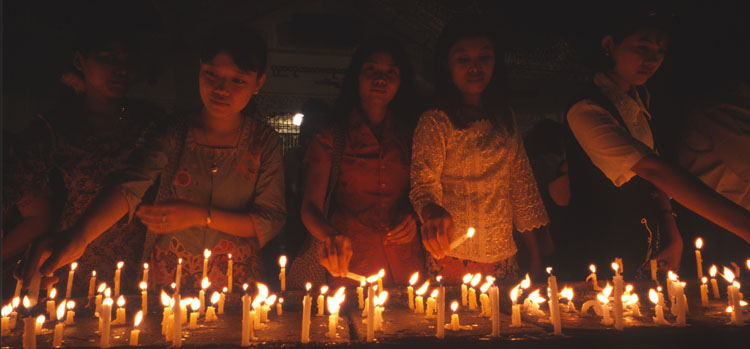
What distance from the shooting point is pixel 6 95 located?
8180 mm

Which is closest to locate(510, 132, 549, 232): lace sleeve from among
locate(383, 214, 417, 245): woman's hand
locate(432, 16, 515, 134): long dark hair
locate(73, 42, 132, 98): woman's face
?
locate(432, 16, 515, 134): long dark hair

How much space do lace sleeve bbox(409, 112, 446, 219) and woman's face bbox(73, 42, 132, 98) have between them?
203cm

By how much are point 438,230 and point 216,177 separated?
145cm

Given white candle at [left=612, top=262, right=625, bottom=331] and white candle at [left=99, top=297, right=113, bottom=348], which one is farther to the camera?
white candle at [left=612, top=262, right=625, bottom=331]

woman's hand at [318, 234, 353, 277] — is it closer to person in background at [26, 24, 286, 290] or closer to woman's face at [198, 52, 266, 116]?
person in background at [26, 24, 286, 290]

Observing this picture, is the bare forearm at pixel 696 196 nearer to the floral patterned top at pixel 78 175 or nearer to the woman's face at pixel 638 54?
the woman's face at pixel 638 54

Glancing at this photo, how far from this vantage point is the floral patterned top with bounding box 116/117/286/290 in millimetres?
2900

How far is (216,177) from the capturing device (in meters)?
2.97

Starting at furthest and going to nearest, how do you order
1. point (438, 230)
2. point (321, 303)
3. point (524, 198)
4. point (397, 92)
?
point (397, 92) < point (524, 198) < point (438, 230) < point (321, 303)

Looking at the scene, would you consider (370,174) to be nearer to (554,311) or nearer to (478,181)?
(478,181)

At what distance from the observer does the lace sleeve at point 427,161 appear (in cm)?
279

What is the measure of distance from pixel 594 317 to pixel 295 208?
12.1ft

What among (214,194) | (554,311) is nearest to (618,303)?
(554,311)

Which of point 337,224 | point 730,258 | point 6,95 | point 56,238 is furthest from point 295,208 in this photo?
point 6,95
